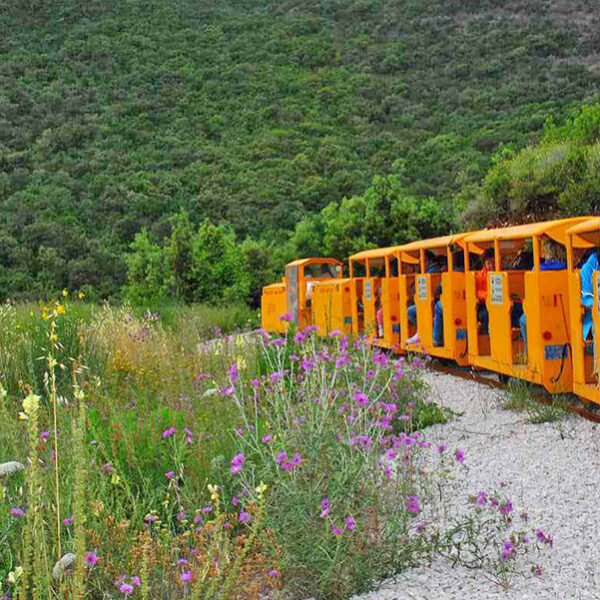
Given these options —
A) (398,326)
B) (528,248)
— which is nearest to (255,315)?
(398,326)

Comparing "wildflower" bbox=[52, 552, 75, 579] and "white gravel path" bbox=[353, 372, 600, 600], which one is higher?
"wildflower" bbox=[52, 552, 75, 579]

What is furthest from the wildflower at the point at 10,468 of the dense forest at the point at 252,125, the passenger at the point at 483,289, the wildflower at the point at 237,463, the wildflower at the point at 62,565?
the dense forest at the point at 252,125

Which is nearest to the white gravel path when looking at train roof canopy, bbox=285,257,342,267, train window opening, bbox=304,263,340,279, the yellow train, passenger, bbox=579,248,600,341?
the yellow train

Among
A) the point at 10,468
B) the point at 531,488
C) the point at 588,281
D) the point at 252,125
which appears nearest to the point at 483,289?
the point at 588,281

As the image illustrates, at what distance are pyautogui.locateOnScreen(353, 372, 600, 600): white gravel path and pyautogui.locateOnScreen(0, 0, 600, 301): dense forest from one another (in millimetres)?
15156

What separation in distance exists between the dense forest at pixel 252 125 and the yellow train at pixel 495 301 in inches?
304

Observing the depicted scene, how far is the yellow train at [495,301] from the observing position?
922 centimetres

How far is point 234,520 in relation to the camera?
5.54 m

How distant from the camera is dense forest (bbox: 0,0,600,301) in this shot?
1383 inches

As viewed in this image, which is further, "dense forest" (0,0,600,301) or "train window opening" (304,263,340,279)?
"dense forest" (0,0,600,301)

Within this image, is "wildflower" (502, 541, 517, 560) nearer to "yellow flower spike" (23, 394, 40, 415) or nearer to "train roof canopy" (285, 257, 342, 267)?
"yellow flower spike" (23, 394, 40, 415)

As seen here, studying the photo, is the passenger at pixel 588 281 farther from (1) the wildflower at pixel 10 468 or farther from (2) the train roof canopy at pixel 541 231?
(1) the wildflower at pixel 10 468

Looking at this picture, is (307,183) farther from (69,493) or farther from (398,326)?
(69,493)

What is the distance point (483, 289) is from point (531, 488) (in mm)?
6227
